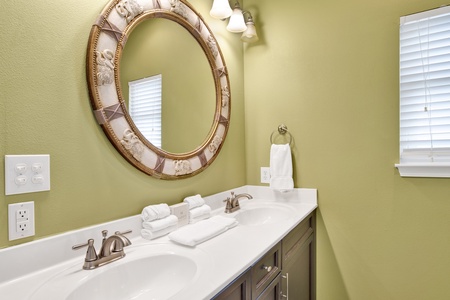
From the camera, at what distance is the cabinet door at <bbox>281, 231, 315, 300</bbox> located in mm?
1344

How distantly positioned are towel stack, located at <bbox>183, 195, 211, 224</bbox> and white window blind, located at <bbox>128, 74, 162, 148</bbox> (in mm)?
344

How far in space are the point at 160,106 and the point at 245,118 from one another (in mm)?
885

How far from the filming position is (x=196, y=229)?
121 centimetres

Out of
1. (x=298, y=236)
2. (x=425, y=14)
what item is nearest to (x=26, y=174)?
(x=298, y=236)

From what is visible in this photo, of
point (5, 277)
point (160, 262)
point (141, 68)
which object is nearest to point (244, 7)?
point (141, 68)

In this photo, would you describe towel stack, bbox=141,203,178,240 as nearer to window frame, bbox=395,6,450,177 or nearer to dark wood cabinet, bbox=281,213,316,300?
dark wood cabinet, bbox=281,213,316,300

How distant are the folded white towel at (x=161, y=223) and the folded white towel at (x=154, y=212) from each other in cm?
2

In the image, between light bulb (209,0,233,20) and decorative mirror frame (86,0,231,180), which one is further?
light bulb (209,0,233,20)

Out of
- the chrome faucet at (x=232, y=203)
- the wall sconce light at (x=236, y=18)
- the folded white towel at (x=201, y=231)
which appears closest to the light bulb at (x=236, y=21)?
the wall sconce light at (x=236, y=18)

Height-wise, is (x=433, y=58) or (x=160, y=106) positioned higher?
(x=433, y=58)

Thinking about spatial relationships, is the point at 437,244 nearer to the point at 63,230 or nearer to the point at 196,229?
the point at 196,229

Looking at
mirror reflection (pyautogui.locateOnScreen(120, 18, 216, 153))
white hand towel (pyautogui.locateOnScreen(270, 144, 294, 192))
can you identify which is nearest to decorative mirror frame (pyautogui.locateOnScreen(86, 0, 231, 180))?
mirror reflection (pyautogui.locateOnScreen(120, 18, 216, 153))

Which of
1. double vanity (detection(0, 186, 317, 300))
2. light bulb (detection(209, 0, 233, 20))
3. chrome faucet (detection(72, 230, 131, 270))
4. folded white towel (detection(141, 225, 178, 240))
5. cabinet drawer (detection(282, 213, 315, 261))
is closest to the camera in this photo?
double vanity (detection(0, 186, 317, 300))

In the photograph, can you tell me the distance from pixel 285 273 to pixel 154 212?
27.9 inches
